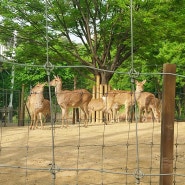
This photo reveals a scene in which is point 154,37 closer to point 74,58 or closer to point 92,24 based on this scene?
point 92,24

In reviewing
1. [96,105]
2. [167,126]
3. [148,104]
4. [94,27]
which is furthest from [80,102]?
[167,126]

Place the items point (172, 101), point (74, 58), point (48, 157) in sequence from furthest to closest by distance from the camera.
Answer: point (74, 58), point (48, 157), point (172, 101)

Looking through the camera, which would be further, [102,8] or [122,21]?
[102,8]

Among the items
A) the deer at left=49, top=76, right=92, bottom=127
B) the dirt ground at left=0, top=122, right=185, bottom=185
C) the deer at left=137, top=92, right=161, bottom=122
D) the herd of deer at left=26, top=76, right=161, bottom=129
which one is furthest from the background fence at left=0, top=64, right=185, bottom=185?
the deer at left=137, top=92, right=161, bottom=122

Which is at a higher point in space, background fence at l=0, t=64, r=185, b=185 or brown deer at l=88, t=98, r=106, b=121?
brown deer at l=88, t=98, r=106, b=121

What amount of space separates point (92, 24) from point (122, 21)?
2.60 m

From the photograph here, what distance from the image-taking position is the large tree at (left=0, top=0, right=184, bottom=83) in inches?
529

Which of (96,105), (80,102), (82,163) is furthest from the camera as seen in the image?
(96,105)

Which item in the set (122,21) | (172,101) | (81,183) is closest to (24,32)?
(122,21)

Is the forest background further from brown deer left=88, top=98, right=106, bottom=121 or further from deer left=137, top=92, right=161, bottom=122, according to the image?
brown deer left=88, top=98, right=106, bottom=121

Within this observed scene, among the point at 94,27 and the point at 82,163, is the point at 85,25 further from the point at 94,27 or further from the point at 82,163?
the point at 82,163

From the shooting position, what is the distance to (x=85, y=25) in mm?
15750

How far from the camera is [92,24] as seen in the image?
15.8 metres

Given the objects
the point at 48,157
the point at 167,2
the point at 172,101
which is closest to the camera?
the point at 172,101
